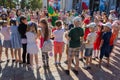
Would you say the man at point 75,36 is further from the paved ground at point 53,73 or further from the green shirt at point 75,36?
the paved ground at point 53,73

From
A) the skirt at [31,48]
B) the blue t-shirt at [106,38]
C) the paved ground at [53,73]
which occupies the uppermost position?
the blue t-shirt at [106,38]

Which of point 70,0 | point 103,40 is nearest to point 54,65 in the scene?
point 103,40

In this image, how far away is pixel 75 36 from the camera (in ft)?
22.5

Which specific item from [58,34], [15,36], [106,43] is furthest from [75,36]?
[15,36]

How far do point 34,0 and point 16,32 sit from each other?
82.8 m

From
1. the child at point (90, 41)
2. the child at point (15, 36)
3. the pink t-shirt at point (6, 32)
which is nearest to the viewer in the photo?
the child at point (90, 41)

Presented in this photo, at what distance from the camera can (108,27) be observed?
7.39 metres

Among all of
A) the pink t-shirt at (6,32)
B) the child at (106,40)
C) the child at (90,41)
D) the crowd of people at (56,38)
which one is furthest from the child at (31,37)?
the child at (106,40)

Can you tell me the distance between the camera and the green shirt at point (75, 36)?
22.4ft

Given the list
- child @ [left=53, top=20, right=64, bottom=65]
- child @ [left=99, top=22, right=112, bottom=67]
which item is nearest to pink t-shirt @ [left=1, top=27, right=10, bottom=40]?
child @ [left=53, top=20, right=64, bottom=65]

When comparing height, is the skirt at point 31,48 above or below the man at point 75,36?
below

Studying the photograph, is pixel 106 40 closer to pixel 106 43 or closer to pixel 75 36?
pixel 106 43

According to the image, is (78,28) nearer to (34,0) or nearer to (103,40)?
(103,40)

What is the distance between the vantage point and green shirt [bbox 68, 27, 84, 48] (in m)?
6.82
